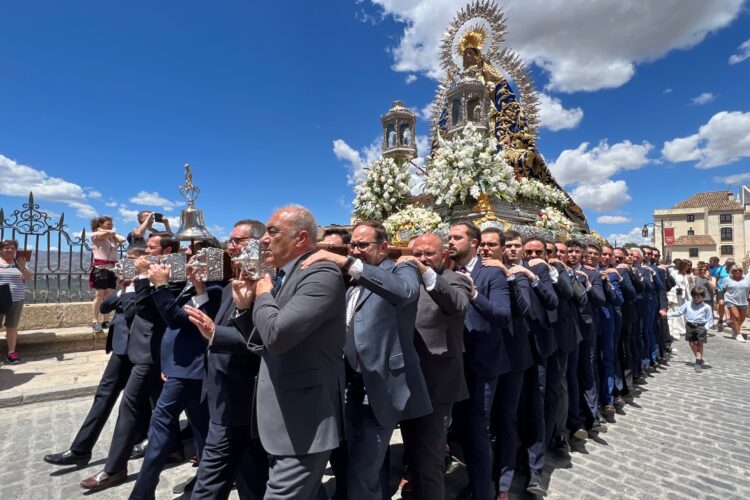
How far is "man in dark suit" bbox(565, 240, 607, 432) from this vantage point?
185 inches

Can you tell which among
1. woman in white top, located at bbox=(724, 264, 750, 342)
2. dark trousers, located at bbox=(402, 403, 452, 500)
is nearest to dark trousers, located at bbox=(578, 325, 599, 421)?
dark trousers, located at bbox=(402, 403, 452, 500)

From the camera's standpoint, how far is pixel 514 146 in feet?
37.3

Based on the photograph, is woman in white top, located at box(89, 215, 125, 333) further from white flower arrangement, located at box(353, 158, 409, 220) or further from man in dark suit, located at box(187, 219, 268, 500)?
man in dark suit, located at box(187, 219, 268, 500)

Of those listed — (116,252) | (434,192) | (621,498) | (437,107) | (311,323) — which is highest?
(437,107)

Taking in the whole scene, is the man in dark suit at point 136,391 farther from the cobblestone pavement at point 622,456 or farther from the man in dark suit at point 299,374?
the man in dark suit at point 299,374

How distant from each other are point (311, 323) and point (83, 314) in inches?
354

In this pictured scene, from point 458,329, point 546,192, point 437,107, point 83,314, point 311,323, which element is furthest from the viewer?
point 437,107

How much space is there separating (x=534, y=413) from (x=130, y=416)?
144 inches

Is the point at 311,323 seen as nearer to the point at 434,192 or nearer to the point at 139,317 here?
the point at 139,317

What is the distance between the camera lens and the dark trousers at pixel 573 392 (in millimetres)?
4520

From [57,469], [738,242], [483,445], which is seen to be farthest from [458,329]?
[738,242]

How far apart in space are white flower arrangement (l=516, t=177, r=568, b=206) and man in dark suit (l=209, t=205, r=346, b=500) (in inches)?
313

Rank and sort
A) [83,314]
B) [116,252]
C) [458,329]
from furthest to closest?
[83,314] → [116,252] → [458,329]

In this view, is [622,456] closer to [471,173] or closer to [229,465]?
[229,465]
